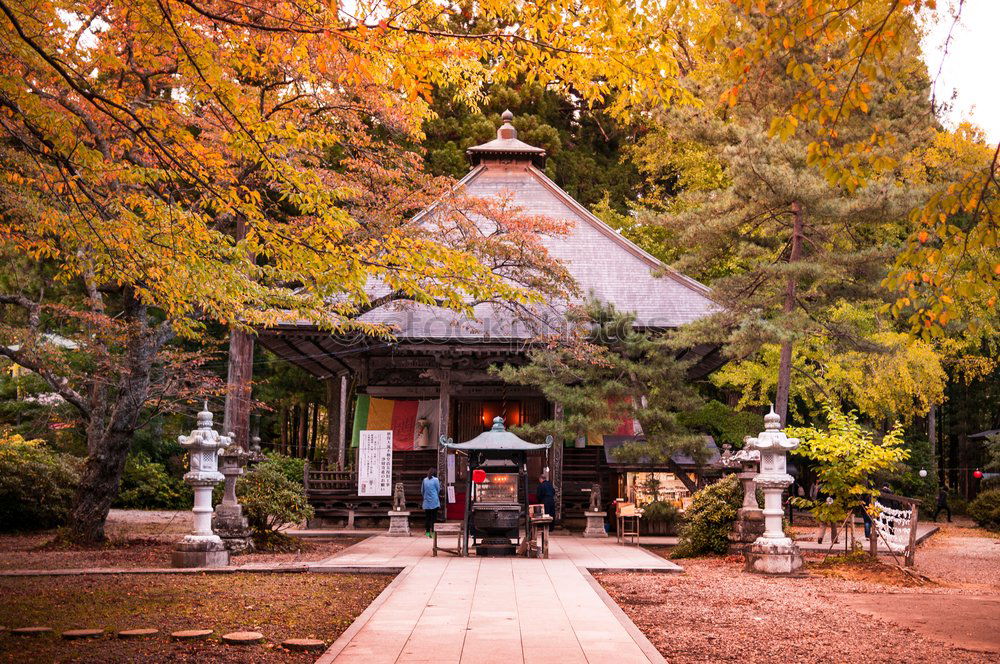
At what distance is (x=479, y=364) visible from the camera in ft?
69.9

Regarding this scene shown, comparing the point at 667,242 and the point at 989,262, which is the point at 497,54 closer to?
the point at 989,262

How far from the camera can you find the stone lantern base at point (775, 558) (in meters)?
13.3

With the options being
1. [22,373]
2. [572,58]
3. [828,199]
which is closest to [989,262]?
[572,58]

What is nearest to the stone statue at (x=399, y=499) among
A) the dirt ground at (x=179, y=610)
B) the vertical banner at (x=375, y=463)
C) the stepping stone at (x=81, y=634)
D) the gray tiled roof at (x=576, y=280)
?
the vertical banner at (x=375, y=463)

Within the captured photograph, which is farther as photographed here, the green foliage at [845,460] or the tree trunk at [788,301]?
the tree trunk at [788,301]

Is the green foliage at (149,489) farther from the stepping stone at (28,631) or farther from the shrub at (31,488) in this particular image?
the stepping stone at (28,631)

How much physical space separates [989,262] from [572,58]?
362 cm

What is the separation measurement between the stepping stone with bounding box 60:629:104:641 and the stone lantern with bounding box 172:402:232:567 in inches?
214

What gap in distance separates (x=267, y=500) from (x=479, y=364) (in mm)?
7337

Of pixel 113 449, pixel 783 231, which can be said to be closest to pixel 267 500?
pixel 113 449

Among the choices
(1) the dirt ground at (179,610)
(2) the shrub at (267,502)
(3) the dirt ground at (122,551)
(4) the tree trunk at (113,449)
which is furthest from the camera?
(4) the tree trunk at (113,449)

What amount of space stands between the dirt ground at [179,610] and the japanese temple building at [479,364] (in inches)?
348

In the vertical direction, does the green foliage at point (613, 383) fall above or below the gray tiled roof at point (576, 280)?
below

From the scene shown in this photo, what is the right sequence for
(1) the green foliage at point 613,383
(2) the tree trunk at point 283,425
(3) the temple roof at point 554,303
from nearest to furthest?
(1) the green foliage at point 613,383
(3) the temple roof at point 554,303
(2) the tree trunk at point 283,425
